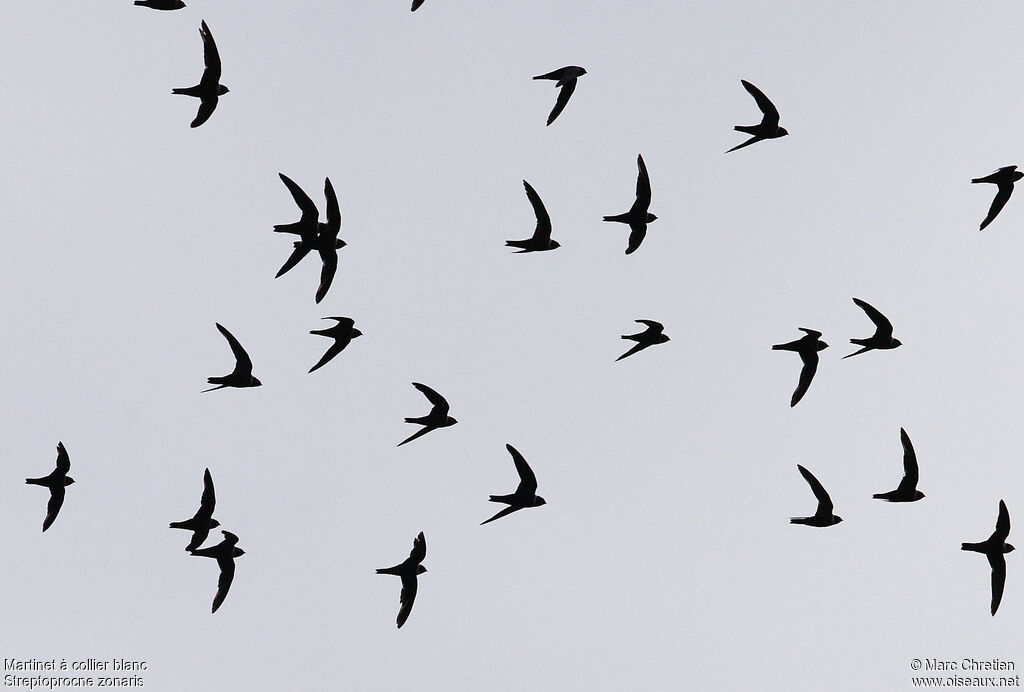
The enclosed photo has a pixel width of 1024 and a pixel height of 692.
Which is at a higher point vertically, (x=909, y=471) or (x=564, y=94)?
(x=564, y=94)

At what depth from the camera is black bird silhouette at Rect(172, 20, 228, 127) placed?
106ft

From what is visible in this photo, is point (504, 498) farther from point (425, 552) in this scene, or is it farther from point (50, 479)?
point (50, 479)

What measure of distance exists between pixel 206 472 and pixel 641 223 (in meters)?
11.0

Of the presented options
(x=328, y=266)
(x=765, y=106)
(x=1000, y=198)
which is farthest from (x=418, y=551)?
(x=1000, y=198)

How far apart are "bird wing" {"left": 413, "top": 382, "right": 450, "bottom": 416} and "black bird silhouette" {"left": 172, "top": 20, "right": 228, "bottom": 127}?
7.35 meters

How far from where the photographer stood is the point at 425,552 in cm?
3466

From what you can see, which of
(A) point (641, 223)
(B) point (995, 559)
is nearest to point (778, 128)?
(A) point (641, 223)

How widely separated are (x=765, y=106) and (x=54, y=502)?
18.7 metres

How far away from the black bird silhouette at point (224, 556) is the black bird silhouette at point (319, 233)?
5893mm

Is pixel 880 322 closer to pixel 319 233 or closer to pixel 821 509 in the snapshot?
pixel 821 509

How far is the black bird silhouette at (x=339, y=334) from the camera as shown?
34.6 metres

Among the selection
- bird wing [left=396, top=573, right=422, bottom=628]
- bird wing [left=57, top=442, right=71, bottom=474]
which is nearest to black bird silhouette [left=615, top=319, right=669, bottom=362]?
bird wing [left=396, top=573, right=422, bottom=628]

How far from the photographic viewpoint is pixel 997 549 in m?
34.0

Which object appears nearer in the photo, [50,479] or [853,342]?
[853,342]
